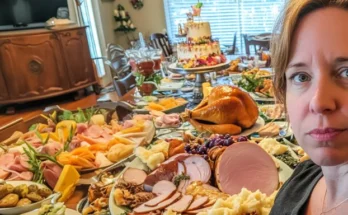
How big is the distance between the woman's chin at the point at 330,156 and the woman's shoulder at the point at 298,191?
17cm

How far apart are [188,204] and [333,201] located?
355 mm

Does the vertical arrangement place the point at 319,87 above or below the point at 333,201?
above

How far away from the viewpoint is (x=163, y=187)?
0.90 metres

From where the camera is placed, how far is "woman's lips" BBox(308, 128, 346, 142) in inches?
17.6

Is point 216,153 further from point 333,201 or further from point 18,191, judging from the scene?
point 18,191

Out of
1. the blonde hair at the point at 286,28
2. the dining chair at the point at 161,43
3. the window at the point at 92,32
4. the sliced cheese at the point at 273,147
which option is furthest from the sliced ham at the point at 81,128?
the window at the point at 92,32

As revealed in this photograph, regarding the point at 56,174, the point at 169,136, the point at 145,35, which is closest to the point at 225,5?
the point at 145,35

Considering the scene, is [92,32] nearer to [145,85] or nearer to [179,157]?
[145,85]

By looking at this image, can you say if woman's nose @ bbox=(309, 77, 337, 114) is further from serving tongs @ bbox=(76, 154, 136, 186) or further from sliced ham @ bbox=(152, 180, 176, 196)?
serving tongs @ bbox=(76, 154, 136, 186)

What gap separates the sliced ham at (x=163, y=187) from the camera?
0.88m

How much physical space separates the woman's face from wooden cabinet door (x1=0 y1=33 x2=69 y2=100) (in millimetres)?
4474

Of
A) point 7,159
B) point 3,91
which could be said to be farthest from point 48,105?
point 7,159

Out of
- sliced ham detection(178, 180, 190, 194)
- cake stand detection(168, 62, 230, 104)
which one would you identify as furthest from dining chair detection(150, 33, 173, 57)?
sliced ham detection(178, 180, 190, 194)

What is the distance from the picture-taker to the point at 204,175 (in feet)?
2.99
